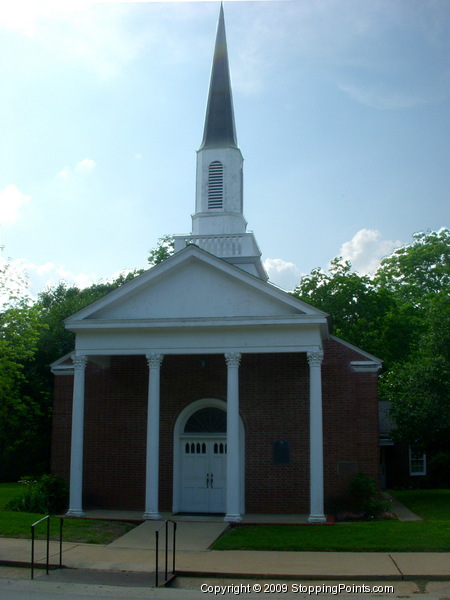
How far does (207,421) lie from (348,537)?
727 centimetres

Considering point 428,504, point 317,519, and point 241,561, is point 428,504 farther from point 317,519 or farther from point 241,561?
point 241,561

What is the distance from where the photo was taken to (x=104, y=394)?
70.3 ft

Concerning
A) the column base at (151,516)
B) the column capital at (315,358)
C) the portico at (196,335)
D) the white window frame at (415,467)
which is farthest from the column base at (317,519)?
the white window frame at (415,467)

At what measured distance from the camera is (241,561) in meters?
12.4

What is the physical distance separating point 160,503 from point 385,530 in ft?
25.3

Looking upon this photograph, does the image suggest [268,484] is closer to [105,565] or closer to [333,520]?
[333,520]

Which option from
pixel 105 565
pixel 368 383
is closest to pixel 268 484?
pixel 368 383

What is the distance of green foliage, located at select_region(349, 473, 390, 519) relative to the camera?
18219mm

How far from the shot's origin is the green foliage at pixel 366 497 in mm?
18219

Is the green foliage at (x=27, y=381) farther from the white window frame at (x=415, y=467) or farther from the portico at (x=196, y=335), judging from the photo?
the white window frame at (x=415, y=467)

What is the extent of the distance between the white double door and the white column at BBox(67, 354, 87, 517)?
3.35 m

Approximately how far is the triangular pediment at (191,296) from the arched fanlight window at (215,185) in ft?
18.1

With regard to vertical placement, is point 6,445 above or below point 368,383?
below

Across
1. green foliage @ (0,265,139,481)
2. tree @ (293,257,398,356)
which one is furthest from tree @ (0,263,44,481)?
tree @ (293,257,398,356)
